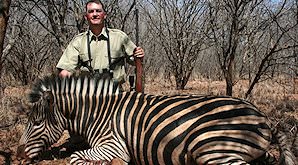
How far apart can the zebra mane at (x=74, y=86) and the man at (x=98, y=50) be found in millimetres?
675

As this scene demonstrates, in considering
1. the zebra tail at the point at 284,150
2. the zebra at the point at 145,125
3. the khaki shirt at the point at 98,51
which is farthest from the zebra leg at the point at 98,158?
the khaki shirt at the point at 98,51

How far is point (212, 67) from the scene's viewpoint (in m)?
19.6

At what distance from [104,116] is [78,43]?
1304 millimetres

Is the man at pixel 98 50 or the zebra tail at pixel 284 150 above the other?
the man at pixel 98 50

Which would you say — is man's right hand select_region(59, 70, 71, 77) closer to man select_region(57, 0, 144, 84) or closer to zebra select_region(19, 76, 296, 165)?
man select_region(57, 0, 144, 84)

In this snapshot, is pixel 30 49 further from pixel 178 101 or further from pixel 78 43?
pixel 178 101

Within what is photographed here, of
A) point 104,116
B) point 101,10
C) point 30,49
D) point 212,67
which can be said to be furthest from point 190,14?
point 212,67

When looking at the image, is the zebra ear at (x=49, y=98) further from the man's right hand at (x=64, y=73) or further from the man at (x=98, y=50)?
the man at (x=98, y=50)

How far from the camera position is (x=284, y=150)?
8.18ft

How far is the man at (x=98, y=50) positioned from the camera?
397 cm

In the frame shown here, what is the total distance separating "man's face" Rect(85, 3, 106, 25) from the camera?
3.90m

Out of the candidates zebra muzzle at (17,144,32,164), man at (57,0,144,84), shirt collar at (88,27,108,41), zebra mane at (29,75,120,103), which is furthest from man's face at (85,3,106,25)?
zebra muzzle at (17,144,32,164)

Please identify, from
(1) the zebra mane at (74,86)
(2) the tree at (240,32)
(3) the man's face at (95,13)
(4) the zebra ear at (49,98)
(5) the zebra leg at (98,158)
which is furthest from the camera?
(2) the tree at (240,32)

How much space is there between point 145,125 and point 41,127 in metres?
0.94
